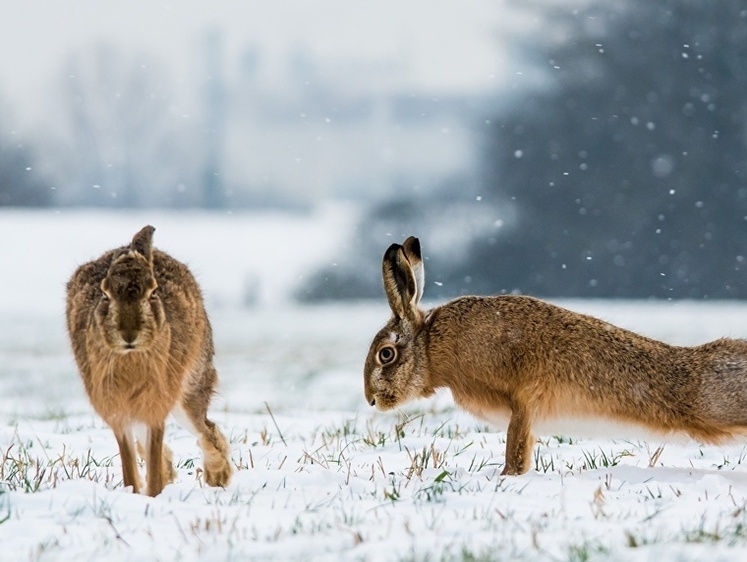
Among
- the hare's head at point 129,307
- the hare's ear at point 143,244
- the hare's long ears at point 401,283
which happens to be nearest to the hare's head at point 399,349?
the hare's long ears at point 401,283

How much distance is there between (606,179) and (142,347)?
76.3 feet

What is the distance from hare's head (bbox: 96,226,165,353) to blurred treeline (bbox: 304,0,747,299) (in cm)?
1926

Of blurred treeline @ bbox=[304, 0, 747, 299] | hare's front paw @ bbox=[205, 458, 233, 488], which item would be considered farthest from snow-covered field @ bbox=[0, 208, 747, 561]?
blurred treeline @ bbox=[304, 0, 747, 299]

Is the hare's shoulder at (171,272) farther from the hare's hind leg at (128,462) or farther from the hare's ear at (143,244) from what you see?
the hare's hind leg at (128,462)

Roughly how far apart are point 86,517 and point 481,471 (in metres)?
2.14

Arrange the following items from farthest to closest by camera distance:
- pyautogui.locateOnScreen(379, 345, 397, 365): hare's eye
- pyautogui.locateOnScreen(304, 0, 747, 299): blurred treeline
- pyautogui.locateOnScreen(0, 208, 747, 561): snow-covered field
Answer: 1. pyautogui.locateOnScreen(304, 0, 747, 299): blurred treeline
2. pyautogui.locateOnScreen(379, 345, 397, 365): hare's eye
3. pyautogui.locateOnScreen(0, 208, 747, 561): snow-covered field

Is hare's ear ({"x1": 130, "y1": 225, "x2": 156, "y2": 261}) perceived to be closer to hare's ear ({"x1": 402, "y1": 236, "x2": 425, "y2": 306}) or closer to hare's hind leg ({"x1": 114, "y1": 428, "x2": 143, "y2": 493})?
hare's hind leg ({"x1": 114, "y1": 428, "x2": 143, "y2": 493})

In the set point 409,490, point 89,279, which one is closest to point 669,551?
point 409,490

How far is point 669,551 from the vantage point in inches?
144

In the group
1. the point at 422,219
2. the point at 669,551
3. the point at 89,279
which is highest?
the point at 422,219

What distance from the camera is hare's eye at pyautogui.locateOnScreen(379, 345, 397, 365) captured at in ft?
19.1

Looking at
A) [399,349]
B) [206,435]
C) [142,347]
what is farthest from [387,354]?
[142,347]

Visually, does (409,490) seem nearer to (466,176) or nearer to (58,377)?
(58,377)

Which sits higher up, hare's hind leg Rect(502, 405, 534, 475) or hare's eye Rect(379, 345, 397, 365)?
hare's eye Rect(379, 345, 397, 365)
